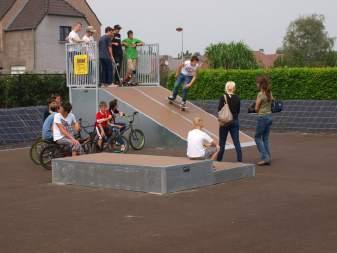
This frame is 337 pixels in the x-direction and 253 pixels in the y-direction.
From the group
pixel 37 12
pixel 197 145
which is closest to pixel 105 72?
pixel 197 145

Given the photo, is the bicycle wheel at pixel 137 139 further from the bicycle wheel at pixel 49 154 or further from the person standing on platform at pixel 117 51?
the bicycle wheel at pixel 49 154

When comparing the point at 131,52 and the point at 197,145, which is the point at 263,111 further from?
the point at 131,52

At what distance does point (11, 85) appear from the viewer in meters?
24.5

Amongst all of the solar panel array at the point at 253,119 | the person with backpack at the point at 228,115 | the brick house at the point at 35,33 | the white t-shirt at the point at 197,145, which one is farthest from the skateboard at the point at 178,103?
the brick house at the point at 35,33

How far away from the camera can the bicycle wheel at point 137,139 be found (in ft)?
57.3

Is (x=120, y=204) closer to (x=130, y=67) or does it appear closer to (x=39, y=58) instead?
(x=130, y=67)

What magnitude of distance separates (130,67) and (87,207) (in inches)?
476

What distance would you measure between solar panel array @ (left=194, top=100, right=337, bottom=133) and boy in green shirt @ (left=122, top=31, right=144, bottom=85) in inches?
219

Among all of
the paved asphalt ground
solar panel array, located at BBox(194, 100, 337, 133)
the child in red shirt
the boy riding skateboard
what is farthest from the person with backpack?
solar panel array, located at BBox(194, 100, 337, 133)

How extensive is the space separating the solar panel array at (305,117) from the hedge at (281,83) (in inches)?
46.3

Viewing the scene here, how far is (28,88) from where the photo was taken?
82.2 ft

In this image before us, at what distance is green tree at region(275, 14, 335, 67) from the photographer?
91250mm

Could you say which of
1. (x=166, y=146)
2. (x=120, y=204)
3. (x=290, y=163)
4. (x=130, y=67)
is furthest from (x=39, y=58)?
(x=120, y=204)

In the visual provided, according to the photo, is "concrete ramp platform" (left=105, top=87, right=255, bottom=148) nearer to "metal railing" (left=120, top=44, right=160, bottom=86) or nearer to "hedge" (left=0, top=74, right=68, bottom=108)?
"metal railing" (left=120, top=44, right=160, bottom=86)
